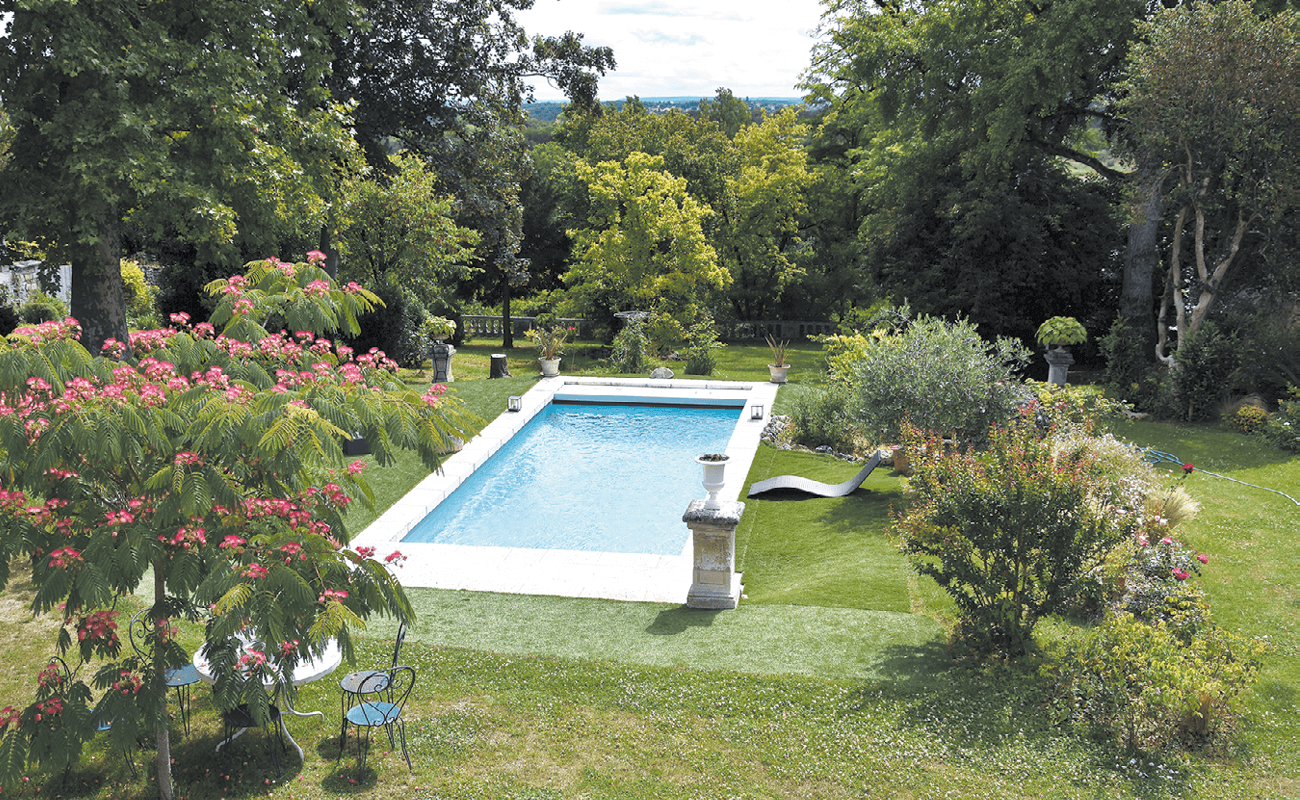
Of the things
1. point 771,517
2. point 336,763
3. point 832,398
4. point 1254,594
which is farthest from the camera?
point 832,398

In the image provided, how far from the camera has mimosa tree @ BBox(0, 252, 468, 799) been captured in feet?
15.5

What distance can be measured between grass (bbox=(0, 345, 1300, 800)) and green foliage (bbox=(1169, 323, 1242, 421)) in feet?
23.4

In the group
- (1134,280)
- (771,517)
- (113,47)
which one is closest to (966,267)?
(1134,280)

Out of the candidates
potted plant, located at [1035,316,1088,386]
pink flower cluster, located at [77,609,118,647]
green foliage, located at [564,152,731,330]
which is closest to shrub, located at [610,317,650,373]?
green foliage, located at [564,152,731,330]

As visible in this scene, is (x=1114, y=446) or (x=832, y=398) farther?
(x=832, y=398)

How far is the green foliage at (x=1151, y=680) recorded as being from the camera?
6246 mm

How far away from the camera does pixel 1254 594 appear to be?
8.79 m

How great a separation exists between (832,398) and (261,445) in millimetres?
13251

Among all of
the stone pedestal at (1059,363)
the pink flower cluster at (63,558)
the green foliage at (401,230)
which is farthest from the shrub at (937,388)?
the green foliage at (401,230)

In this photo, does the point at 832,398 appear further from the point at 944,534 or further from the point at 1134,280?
the point at 1134,280

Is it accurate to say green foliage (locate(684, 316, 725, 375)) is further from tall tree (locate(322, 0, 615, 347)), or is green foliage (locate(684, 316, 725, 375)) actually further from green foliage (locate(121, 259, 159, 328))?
green foliage (locate(121, 259, 159, 328))

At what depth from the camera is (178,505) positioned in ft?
15.9

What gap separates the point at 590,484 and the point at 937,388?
6784 millimetres

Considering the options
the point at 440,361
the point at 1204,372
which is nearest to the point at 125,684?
the point at 440,361
